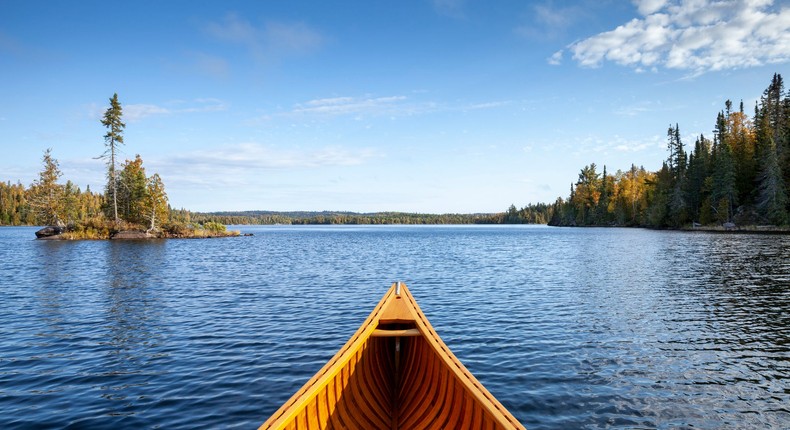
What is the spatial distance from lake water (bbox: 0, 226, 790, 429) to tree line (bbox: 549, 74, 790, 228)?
208ft

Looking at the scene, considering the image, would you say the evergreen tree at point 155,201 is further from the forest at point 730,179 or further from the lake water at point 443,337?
the forest at point 730,179

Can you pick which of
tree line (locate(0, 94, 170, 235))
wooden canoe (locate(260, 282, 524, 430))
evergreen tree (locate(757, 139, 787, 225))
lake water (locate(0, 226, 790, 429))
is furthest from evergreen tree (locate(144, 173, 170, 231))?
evergreen tree (locate(757, 139, 787, 225))

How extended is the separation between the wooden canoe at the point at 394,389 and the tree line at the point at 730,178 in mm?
92263

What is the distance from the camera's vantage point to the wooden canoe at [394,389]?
5.71 meters

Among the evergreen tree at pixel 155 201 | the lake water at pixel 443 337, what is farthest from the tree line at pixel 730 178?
the evergreen tree at pixel 155 201

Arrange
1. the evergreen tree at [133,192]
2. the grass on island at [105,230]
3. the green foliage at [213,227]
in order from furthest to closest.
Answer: the green foliage at [213,227] < the evergreen tree at [133,192] < the grass on island at [105,230]

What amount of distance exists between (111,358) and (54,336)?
168 inches

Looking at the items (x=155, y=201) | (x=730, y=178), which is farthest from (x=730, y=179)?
(x=155, y=201)

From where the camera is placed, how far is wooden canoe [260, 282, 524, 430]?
225 inches

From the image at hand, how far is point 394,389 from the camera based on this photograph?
8.78 metres

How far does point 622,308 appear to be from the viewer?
20.1 meters

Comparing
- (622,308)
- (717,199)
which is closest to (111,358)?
(622,308)

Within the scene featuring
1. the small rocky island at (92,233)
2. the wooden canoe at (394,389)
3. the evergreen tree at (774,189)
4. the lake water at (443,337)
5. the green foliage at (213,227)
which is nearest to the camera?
the wooden canoe at (394,389)

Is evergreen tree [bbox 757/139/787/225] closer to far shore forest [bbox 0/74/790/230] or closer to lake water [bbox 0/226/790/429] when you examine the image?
far shore forest [bbox 0/74/790/230]
